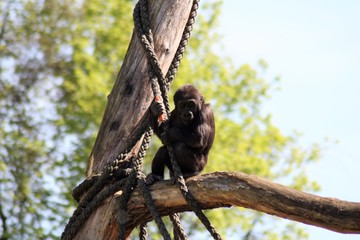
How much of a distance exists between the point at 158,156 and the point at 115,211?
2.81 feet

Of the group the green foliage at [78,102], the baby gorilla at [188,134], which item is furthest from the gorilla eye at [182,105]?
the green foliage at [78,102]

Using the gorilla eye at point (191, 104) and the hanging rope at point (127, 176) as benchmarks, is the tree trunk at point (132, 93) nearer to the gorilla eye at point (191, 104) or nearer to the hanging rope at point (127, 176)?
the hanging rope at point (127, 176)

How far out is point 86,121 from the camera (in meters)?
22.3

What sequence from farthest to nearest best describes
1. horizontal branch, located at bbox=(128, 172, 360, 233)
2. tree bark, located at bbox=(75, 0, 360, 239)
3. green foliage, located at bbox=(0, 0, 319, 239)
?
green foliage, located at bbox=(0, 0, 319, 239)
tree bark, located at bbox=(75, 0, 360, 239)
horizontal branch, located at bbox=(128, 172, 360, 233)

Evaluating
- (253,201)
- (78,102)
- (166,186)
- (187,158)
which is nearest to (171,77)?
(187,158)

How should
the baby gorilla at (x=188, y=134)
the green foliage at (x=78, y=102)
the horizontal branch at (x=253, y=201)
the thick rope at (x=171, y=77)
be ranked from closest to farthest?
1. the horizontal branch at (x=253, y=201)
2. the thick rope at (x=171, y=77)
3. the baby gorilla at (x=188, y=134)
4. the green foliage at (x=78, y=102)

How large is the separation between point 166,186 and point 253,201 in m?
0.95

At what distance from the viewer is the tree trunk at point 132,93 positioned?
22.9 ft

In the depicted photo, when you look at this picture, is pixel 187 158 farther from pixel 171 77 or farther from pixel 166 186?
pixel 166 186

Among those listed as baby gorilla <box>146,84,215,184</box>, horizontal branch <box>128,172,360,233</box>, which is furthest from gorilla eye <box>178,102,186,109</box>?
horizontal branch <box>128,172,360,233</box>

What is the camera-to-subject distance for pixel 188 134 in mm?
7336

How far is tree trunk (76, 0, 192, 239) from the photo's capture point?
6977 millimetres

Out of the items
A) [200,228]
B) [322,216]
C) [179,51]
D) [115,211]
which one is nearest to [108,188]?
[115,211]

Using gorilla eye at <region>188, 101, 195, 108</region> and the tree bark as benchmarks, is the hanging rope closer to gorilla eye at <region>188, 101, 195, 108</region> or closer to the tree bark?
the tree bark
